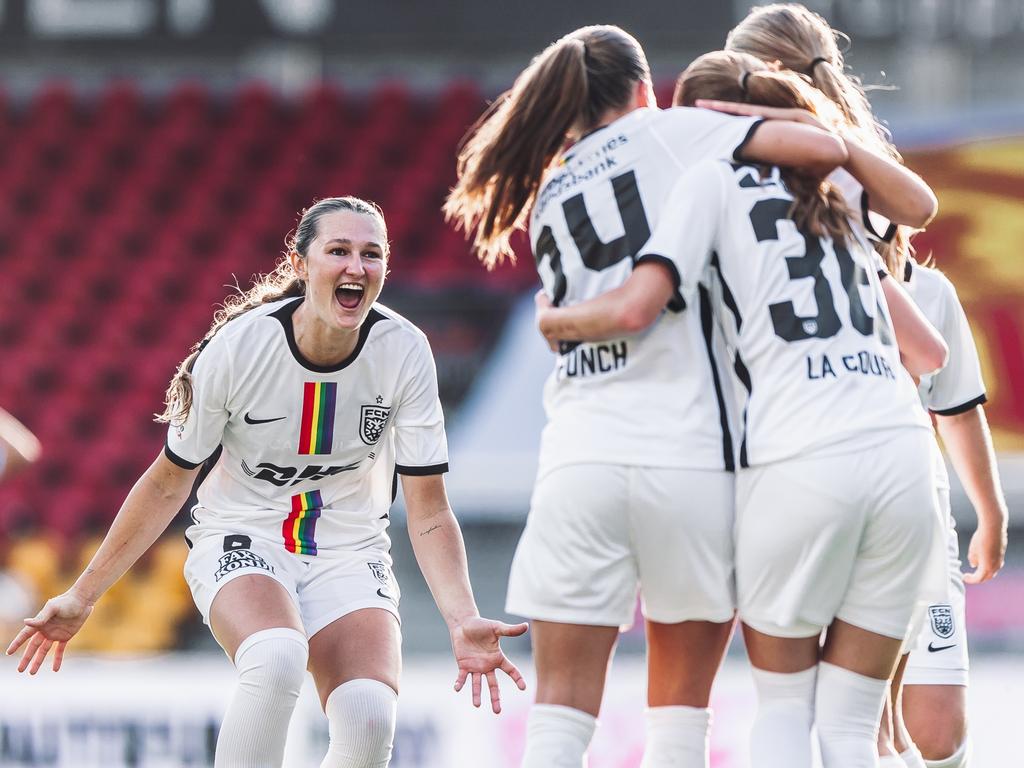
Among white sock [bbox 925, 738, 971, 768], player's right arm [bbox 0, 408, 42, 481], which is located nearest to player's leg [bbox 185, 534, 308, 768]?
white sock [bbox 925, 738, 971, 768]

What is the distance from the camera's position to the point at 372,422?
360 cm

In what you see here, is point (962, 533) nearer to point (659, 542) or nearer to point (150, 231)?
point (659, 542)

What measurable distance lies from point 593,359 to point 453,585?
3.00ft

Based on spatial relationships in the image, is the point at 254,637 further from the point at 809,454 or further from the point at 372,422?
the point at 809,454

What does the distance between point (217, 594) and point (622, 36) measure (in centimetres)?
160

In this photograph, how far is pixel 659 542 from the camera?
2689mm

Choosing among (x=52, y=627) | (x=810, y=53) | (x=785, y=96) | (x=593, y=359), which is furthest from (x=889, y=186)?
(x=52, y=627)

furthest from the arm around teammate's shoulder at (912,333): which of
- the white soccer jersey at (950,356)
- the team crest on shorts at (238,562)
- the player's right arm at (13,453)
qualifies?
the player's right arm at (13,453)

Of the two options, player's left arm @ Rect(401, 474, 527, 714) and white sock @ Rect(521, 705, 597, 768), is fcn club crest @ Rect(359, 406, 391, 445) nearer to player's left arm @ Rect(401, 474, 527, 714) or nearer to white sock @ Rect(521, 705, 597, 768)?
player's left arm @ Rect(401, 474, 527, 714)

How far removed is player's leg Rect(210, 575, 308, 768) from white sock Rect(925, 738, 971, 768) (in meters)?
1.72

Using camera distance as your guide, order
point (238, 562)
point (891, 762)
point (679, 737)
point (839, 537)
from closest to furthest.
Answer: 1. point (839, 537)
2. point (679, 737)
3. point (891, 762)
4. point (238, 562)

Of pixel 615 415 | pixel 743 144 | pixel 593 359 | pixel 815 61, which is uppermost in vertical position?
pixel 815 61

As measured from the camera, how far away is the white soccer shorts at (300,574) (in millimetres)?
3473

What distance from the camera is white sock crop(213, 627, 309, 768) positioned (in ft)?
10.5
